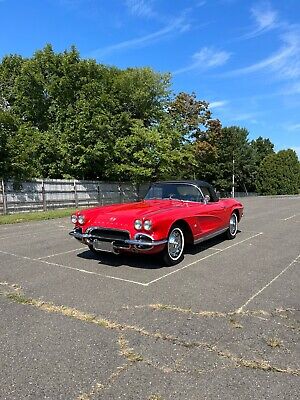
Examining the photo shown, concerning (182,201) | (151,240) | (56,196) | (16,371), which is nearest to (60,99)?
(56,196)

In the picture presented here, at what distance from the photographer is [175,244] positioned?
659 cm

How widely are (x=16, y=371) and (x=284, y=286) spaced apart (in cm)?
387

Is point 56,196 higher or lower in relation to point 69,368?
higher

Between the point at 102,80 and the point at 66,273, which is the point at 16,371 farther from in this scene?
the point at 102,80

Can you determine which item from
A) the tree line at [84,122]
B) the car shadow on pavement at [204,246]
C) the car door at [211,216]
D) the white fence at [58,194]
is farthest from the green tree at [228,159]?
the car door at [211,216]

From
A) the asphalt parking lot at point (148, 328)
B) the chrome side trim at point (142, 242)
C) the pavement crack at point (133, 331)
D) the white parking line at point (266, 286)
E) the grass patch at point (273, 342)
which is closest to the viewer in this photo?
the asphalt parking lot at point (148, 328)

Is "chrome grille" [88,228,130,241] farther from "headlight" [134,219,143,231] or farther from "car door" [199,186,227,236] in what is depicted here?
"car door" [199,186,227,236]

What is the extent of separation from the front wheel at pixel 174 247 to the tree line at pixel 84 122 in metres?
14.3

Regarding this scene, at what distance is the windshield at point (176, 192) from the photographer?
25.8 ft

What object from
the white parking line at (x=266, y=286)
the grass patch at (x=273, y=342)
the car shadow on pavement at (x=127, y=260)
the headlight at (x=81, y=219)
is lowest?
the grass patch at (x=273, y=342)

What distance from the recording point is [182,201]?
770cm

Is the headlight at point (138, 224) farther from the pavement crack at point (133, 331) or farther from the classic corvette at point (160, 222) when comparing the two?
the pavement crack at point (133, 331)

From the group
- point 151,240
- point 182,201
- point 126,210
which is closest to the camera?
point 151,240

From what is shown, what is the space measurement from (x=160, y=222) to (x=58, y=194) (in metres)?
16.6
